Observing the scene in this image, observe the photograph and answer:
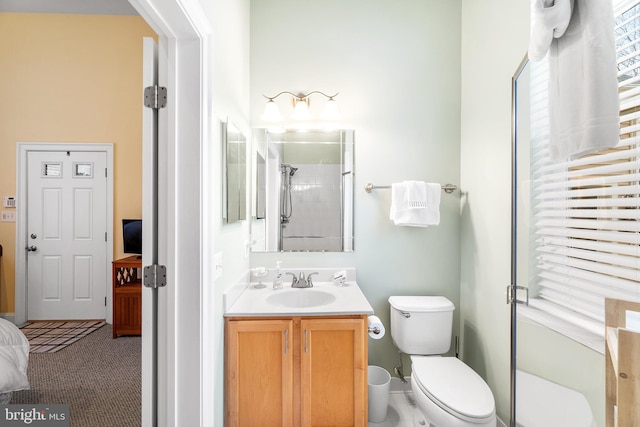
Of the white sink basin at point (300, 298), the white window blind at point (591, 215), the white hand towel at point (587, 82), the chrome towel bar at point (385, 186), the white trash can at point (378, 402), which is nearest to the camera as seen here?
the white hand towel at point (587, 82)

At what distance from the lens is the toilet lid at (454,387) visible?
1.28 metres

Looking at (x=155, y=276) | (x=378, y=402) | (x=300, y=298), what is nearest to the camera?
(x=155, y=276)

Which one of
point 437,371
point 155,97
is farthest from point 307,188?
point 437,371

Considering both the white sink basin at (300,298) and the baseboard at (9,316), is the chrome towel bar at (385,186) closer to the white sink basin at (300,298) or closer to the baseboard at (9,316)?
the white sink basin at (300,298)

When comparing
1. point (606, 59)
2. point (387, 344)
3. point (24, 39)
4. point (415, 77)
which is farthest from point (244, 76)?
point (24, 39)

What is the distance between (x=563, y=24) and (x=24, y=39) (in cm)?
471

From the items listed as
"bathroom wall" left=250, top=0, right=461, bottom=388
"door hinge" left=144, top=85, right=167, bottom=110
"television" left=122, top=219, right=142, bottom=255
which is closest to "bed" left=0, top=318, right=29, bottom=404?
"television" left=122, top=219, right=142, bottom=255

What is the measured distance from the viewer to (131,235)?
10.1 feet

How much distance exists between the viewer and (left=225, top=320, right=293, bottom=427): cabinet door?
1480 millimetres

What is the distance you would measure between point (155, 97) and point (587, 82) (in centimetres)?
141

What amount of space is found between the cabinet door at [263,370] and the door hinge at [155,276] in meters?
0.47

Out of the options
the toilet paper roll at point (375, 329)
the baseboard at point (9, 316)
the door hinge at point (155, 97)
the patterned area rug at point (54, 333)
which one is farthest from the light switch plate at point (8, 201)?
the toilet paper roll at point (375, 329)

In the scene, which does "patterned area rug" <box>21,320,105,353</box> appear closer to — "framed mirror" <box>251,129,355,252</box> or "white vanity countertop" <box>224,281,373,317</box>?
"white vanity countertop" <box>224,281,373,317</box>

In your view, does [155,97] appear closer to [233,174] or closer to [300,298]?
[233,174]
